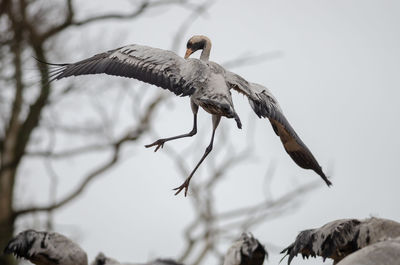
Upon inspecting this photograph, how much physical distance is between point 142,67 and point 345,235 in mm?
2291

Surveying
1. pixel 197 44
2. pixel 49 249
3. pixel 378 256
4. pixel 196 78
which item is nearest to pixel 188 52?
pixel 197 44

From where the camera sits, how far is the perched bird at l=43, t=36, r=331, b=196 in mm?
8383

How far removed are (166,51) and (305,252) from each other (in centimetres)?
212

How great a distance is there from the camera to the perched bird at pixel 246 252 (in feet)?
26.2

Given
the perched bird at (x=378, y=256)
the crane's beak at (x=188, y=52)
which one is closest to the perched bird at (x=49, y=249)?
the crane's beak at (x=188, y=52)

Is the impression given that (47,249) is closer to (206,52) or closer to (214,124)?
(214,124)

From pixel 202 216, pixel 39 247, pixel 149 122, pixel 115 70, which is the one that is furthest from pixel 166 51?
pixel 149 122

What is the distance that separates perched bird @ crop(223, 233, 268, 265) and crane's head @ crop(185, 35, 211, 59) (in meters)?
2.01

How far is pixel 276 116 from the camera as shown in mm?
8719

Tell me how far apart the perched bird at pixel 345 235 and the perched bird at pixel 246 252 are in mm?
250

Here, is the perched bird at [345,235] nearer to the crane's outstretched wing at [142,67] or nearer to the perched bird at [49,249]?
the crane's outstretched wing at [142,67]

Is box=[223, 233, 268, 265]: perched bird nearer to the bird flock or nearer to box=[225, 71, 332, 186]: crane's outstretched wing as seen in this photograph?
the bird flock

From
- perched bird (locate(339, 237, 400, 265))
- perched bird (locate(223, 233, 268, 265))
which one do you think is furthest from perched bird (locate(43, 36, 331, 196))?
perched bird (locate(339, 237, 400, 265))

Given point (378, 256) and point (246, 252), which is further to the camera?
point (246, 252)
